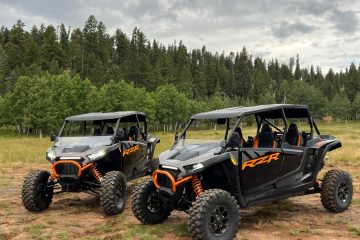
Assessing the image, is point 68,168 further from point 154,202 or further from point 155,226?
point 155,226

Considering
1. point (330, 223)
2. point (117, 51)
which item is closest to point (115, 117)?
point (330, 223)

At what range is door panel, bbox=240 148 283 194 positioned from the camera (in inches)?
308

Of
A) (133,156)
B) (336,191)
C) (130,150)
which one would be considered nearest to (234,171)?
(336,191)

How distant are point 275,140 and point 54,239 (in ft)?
16.8

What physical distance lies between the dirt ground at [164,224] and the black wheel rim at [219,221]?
1.81 ft

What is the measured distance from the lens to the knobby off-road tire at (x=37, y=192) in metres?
9.77

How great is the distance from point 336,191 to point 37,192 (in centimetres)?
724

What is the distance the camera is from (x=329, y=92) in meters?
160

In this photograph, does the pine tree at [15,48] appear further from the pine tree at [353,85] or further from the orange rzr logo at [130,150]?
the pine tree at [353,85]

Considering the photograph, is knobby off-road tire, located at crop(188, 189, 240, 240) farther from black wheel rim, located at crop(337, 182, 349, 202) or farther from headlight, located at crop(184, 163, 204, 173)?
black wheel rim, located at crop(337, 182, 349, 202)

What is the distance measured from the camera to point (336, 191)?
29.8 ft

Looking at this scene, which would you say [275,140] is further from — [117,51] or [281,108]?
[117,51]

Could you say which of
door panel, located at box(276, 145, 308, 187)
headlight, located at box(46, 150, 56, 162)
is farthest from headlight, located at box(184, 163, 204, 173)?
Answer: headlight, located at box(46, 150, 56, 162)

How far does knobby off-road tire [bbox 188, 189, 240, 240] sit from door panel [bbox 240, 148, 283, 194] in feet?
3.18
